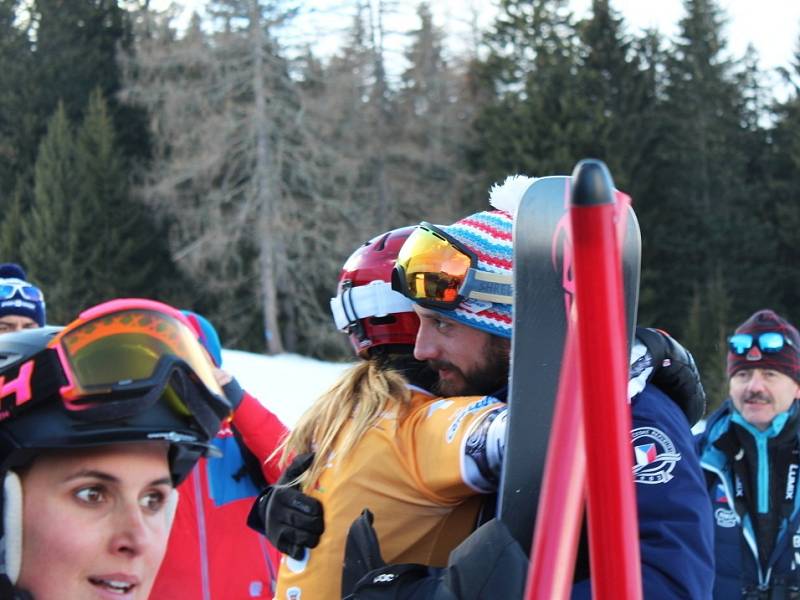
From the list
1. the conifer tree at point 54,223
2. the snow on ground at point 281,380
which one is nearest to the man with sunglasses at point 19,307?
the snow on ground at point 281,380

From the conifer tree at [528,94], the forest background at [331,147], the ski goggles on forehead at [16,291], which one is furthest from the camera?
the conifer tree at [528,94]

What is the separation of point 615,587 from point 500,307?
1381 mm

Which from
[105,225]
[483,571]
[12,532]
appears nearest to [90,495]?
[12,532]

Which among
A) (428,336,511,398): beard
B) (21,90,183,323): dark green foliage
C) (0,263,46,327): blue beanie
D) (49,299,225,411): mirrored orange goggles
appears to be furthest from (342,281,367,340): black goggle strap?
(21,90,183,323): dark green foliage

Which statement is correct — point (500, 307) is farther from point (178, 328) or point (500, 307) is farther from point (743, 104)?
point (743, 104)

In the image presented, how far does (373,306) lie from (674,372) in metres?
0.82

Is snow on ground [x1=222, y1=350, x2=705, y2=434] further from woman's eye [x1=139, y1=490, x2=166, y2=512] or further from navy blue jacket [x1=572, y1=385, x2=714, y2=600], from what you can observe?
woman's eye [x1=139, y1=490, x2=166, y2=512]

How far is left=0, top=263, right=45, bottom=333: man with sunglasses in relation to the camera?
4.49 metres

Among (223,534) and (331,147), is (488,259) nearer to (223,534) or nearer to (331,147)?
(223,534)

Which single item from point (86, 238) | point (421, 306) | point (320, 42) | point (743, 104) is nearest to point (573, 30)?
point (743, 104)

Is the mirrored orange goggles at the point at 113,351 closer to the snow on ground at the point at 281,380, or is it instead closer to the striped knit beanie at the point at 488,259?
the striped knit beanie at the point at 488,259

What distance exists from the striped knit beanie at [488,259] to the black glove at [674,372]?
0.32m

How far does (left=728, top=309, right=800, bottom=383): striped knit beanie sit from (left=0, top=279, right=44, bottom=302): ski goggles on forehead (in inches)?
127

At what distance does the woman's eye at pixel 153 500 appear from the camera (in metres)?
1.59
